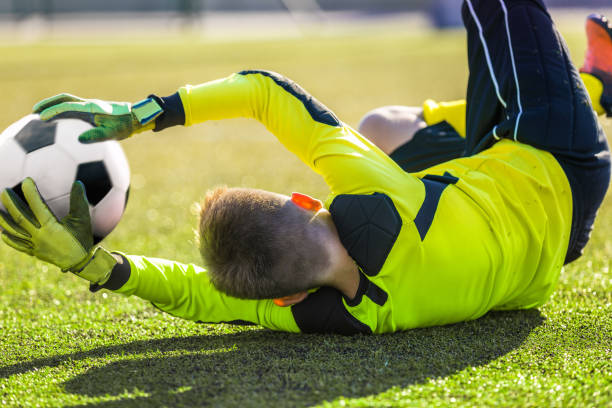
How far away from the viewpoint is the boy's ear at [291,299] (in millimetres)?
2379

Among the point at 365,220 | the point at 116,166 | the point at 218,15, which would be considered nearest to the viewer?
the point at 365,220

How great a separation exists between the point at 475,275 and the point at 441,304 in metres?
0.16

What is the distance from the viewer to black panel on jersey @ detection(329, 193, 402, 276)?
2.38 metres

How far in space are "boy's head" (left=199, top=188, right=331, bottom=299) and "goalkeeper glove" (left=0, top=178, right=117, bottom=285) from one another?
43 centimetres

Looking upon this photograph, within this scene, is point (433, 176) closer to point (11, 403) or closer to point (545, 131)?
point (545, 131)

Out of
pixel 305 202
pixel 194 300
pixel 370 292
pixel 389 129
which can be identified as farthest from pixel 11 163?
pixel 389 129

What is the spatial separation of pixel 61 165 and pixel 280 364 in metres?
1.07

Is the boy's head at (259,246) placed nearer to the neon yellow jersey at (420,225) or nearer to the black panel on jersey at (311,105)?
the neon yellow jersey at (420,225)

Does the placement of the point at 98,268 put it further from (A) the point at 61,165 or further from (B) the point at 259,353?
(B) the point at 259,353

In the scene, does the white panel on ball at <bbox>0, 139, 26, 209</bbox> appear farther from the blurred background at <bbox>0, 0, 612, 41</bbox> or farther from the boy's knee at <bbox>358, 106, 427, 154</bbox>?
the blurred background at <bbox>0, 0, 612, 41</bbox>

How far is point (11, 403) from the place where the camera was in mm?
2092

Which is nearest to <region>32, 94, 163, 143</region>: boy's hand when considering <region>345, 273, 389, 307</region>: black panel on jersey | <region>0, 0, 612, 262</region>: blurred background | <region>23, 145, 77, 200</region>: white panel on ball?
<region>23, 145, 77, 200</region>: white panel on ball

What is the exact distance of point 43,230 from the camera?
7.84 ft

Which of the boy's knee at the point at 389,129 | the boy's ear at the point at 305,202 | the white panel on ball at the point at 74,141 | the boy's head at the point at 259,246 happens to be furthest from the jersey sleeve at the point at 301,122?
the boy's knee at the point at 389,129
